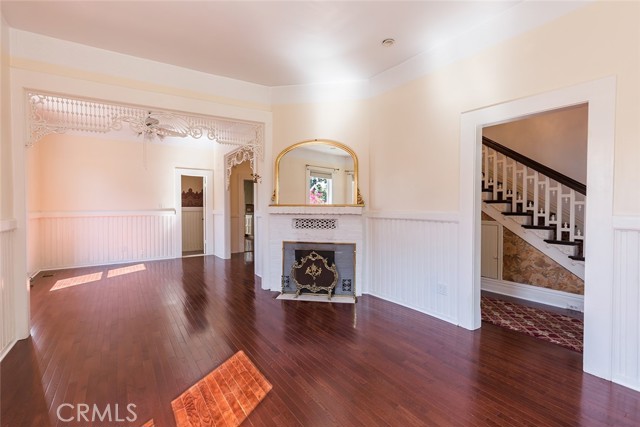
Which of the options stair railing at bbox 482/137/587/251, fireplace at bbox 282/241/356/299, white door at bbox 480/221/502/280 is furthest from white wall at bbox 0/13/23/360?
stair railing at bbox 482/137/587/251

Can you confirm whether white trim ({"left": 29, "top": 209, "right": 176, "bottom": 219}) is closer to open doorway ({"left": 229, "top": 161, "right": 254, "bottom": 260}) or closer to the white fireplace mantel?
open doorway ({"left": 229, "top": 161, "right": 254, "bottom": 260})

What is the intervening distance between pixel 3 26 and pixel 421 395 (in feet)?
15.2

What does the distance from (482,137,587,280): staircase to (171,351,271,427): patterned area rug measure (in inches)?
150

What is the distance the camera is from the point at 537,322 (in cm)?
308

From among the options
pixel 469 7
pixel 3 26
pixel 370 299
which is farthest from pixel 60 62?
pixel 370 299

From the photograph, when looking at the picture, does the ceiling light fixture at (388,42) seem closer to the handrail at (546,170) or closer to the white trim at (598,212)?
the white trim at (598,212)

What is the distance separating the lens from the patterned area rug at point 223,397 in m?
1.69

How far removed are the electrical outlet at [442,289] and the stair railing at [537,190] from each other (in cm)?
182

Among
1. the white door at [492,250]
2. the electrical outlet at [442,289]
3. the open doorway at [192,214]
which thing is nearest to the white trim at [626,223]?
the electrical outlet at [442,289]

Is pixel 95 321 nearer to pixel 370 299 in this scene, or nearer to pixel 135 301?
pixel 135 301

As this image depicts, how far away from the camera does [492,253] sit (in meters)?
4.23

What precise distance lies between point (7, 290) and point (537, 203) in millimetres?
5918

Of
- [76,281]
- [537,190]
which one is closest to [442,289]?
[537,190]

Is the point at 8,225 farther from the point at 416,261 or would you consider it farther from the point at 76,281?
the point at 416,261
